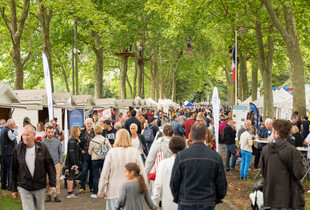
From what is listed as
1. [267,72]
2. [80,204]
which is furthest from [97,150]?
→ [267,72]

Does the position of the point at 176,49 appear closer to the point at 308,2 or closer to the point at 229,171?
the point at 308,2

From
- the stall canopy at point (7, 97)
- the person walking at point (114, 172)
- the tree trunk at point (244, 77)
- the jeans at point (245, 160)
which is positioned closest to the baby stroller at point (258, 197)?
the person walking at point (114, 172)

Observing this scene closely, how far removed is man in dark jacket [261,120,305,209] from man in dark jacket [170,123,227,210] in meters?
0.77

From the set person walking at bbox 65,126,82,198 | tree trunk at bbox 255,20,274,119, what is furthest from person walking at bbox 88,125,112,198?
tree trunk at bbox 255,20,274,119

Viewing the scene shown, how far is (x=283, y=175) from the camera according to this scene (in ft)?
16.9

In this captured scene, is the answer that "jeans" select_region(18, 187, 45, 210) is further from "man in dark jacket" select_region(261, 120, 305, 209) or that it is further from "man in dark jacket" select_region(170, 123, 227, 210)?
"man in dark jacket" select_region(261, 120, 305, 209)

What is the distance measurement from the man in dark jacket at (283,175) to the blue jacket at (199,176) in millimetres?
773

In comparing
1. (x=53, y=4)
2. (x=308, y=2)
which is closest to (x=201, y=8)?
(x=308, y=2)

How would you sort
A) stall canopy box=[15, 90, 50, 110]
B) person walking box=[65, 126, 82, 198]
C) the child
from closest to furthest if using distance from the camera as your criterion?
the child < person walking box=[65, 126, 82, 198] < stall canopy box=[15, 90, 50, 110]

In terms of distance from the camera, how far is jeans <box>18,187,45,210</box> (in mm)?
6203

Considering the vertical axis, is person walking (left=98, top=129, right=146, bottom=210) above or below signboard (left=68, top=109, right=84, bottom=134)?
below

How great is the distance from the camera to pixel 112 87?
266 ft

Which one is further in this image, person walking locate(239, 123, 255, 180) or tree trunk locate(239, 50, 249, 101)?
tree trunk locate(239, 50, 249, 101)

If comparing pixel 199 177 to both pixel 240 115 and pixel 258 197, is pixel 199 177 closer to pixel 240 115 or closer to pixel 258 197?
pixel 258 197
